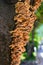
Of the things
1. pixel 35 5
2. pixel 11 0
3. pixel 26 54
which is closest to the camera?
pixel 11 0

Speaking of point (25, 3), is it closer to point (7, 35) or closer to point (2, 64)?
point (7, 35)

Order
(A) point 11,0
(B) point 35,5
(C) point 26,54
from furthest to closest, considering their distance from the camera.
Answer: (C) point 26,54, (B) point 35,5, (A) point 11,0

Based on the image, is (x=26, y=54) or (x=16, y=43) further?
(x=26, y=54)

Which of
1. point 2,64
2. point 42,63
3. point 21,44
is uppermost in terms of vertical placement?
point 21,44

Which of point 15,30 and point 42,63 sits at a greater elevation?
point 15,30

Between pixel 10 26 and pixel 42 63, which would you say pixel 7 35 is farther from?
pixel 42 63

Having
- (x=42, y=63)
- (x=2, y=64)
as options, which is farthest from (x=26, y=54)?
(x=2, y=64)
